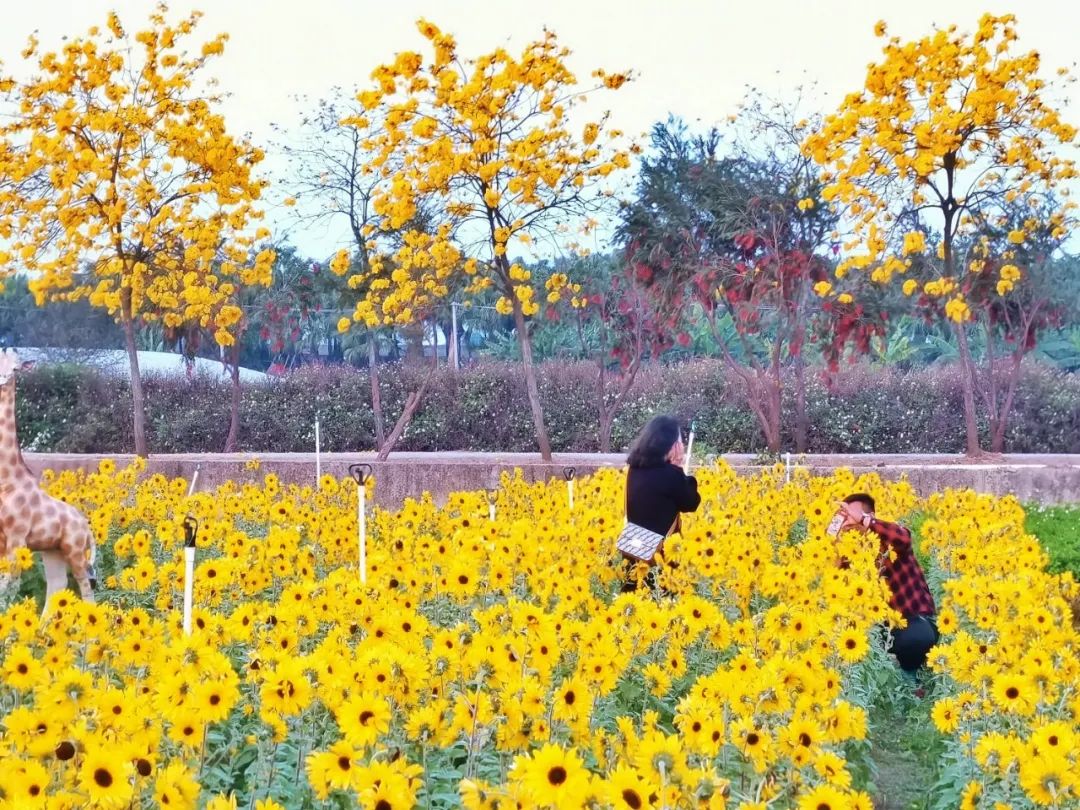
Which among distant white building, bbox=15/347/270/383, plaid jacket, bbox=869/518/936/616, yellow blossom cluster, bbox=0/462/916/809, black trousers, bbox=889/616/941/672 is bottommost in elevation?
black trousers, bbox=889/616/941/672

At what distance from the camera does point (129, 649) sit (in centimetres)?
398

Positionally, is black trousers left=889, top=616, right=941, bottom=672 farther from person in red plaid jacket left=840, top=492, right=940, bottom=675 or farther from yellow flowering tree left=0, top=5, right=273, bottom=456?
yellow flowering tree left=0, top=5, right=273, bottom=456

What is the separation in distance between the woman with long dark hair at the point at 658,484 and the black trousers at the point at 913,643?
129cm

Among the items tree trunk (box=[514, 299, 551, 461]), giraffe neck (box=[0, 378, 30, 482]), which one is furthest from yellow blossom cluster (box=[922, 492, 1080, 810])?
tree trunk (box=[514, 299, 551, 461])

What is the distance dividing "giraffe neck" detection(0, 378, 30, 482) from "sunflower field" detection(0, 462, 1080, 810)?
835mm

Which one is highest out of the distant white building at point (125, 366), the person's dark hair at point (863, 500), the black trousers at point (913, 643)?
the distant white building at point (125, 366)

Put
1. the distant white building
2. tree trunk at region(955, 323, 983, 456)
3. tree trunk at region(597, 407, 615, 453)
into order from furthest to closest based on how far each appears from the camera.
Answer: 1. the distant white building
2. tree trunk at region(597, 407, 615, 453)
3. tree trunk at region(955, 323, 983, 456)

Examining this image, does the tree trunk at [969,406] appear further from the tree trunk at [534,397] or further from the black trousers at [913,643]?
the black trousers at [913,643]

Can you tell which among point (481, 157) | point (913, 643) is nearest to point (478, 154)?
point (481, 157)

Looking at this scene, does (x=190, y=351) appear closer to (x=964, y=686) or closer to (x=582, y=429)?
(x=582, y=429)

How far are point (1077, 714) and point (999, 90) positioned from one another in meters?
10.9

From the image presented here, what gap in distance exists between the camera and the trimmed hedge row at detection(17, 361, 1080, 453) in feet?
59.1

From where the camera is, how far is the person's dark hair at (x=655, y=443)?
7379 millimetres

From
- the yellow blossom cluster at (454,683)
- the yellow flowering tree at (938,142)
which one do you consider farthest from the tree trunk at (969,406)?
the yellow blossom cluster at (454,683)
